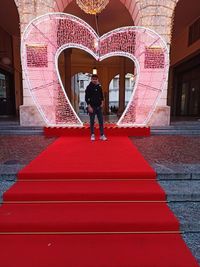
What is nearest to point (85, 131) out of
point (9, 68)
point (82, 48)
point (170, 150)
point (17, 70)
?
point (82, 48)

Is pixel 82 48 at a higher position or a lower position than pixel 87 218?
higher

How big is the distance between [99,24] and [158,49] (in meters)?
5.73

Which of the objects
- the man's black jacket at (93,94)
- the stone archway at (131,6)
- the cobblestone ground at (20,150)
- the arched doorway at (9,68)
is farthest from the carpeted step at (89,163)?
the arched doorway at (9,68)

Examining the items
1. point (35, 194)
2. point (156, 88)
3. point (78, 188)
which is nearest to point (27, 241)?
point (35, 194)

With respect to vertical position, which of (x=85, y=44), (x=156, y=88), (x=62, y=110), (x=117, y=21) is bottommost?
(x=62, y=110)

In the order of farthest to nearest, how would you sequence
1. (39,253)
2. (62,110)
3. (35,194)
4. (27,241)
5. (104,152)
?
1. (62,110)
2. (104,152)
3. (35,194)
4. (27,241)
5. (39,253)

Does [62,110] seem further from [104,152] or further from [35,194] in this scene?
[35,194]

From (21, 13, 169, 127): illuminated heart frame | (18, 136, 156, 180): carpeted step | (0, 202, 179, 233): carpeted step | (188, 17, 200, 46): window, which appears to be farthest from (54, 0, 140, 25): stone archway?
(0, 202, 179, 233): carpeted step

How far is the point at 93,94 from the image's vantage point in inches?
228

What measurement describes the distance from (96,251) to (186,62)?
45.0 feet

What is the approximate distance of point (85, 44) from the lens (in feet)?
21.0

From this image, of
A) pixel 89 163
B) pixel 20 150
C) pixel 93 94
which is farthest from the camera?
pixel 93 94

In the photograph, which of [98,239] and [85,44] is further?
[85,44]

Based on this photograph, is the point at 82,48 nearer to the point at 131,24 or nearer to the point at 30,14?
the point at 30,14
